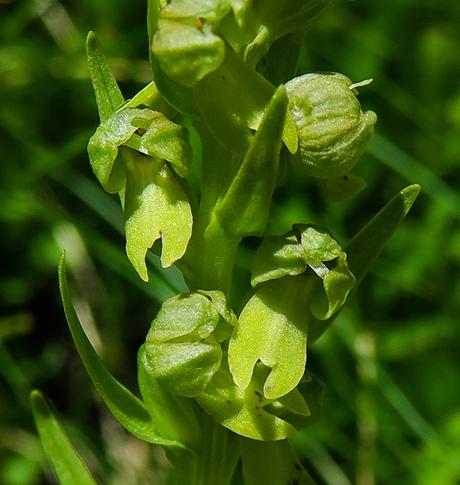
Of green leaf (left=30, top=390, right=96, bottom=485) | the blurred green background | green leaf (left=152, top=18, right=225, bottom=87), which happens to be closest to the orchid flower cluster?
green leaf (left=152, top=18, right=225, bottom=87)

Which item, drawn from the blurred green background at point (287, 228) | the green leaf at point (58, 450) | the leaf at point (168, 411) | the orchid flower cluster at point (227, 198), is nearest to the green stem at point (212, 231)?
the orchid flower cluster at point (227, 198)

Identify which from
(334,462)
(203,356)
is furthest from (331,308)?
(334,462)

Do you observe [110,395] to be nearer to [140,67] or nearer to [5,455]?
[5,455]

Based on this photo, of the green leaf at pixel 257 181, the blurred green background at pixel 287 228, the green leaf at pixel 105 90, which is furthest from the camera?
the blurred green background at pixel 287 228

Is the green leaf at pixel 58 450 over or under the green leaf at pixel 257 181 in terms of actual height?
under

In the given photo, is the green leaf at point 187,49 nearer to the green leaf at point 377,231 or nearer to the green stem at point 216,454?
the green leaf at point 377,231
